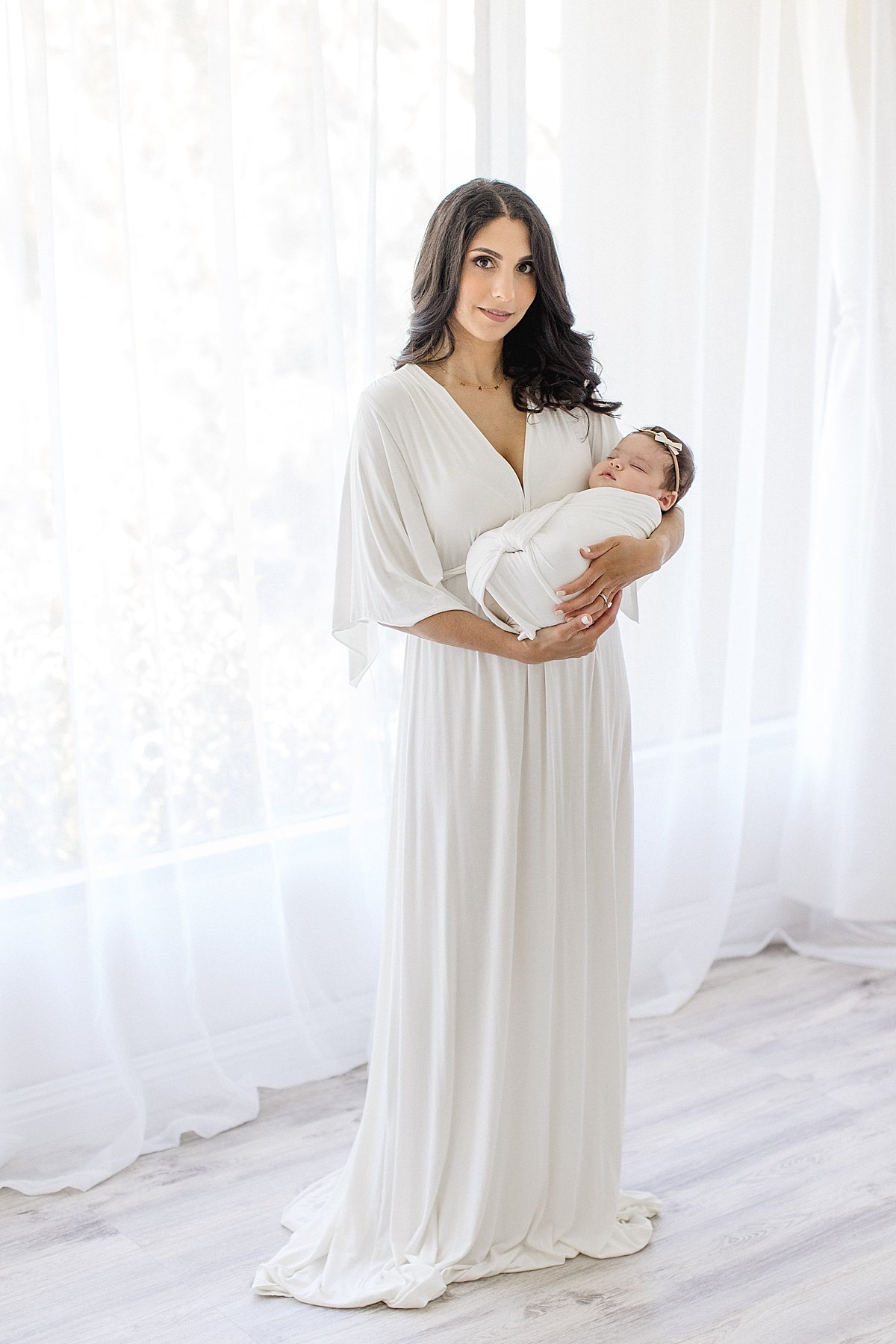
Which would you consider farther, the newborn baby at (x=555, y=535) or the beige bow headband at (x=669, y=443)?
the beige bow headband at (x=669, y=443)

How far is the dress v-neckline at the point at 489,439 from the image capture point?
1862 mm

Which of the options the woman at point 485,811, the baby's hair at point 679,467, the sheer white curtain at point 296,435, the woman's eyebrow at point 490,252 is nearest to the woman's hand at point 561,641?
the woman at point 485,811

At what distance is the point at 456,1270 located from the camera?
6.50ft

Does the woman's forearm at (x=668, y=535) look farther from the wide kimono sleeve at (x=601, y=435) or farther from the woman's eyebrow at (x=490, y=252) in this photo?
the woman's eyebrow at (x=490, y=252)

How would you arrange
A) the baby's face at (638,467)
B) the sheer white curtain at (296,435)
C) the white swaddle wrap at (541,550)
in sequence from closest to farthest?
the white swaddle wrap at (541,550)
the baby's face at (638,467)
the sheer white curtain at (296,435)

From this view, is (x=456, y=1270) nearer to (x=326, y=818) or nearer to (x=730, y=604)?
(x=326, y=818)

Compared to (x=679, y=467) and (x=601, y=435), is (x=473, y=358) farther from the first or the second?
(x=679, y=467)

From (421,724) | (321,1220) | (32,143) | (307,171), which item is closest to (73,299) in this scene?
(32,143)

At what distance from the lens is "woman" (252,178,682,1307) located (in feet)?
6.07

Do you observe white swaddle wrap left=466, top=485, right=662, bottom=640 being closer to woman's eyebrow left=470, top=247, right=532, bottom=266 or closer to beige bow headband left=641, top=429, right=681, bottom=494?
beige bow headband left=641, top=429, right=681, bottom=494

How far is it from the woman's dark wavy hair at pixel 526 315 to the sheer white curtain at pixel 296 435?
607 millimetres

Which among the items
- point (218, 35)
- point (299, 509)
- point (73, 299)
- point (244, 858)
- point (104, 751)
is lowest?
point (244, 858)

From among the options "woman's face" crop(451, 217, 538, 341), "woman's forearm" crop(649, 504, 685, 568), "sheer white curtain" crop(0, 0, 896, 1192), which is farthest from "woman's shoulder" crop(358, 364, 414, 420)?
"sheer white curtain" crop(0, 0, 896, 1192)

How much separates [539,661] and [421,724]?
0.21m
